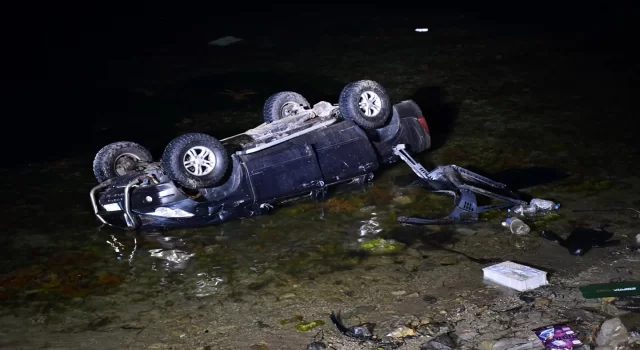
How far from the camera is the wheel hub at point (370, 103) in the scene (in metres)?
8.56

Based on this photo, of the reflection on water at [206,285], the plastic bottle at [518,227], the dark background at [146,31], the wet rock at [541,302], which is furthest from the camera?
the dark background at [146,31]

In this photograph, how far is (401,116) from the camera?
8.93 meters

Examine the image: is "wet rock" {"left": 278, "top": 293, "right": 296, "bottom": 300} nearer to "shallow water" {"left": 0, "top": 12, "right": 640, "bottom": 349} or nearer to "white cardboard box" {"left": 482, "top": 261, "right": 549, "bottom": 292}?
"shallow water" {"left": 0, "top": 12, "right": 640, "bottom": 349}

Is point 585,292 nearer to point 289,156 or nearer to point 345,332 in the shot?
point 345,332

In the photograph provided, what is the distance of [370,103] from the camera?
862 cm

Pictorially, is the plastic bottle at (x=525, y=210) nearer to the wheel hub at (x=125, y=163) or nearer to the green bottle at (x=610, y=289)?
the green bottle at (x=610, y=289)

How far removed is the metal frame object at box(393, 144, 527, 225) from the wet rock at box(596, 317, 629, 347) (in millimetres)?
2381

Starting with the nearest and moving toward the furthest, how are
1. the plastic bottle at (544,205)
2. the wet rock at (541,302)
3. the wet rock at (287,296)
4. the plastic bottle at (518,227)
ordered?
the wet rock at (541,302), the wet rock at (287,296), the plastic bottle at (518,227), the plastic bottle at (544,205)

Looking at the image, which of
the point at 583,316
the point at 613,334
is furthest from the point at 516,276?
the point at 613,334

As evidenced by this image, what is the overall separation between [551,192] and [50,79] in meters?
9.02

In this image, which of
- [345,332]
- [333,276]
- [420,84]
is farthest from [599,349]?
[420,84]

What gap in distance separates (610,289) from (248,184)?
11.4 ft

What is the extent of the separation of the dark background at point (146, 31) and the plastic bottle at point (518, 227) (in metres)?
5.92

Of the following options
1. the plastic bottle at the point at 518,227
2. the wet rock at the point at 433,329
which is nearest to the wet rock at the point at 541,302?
the wet rock at the point at 433,329
